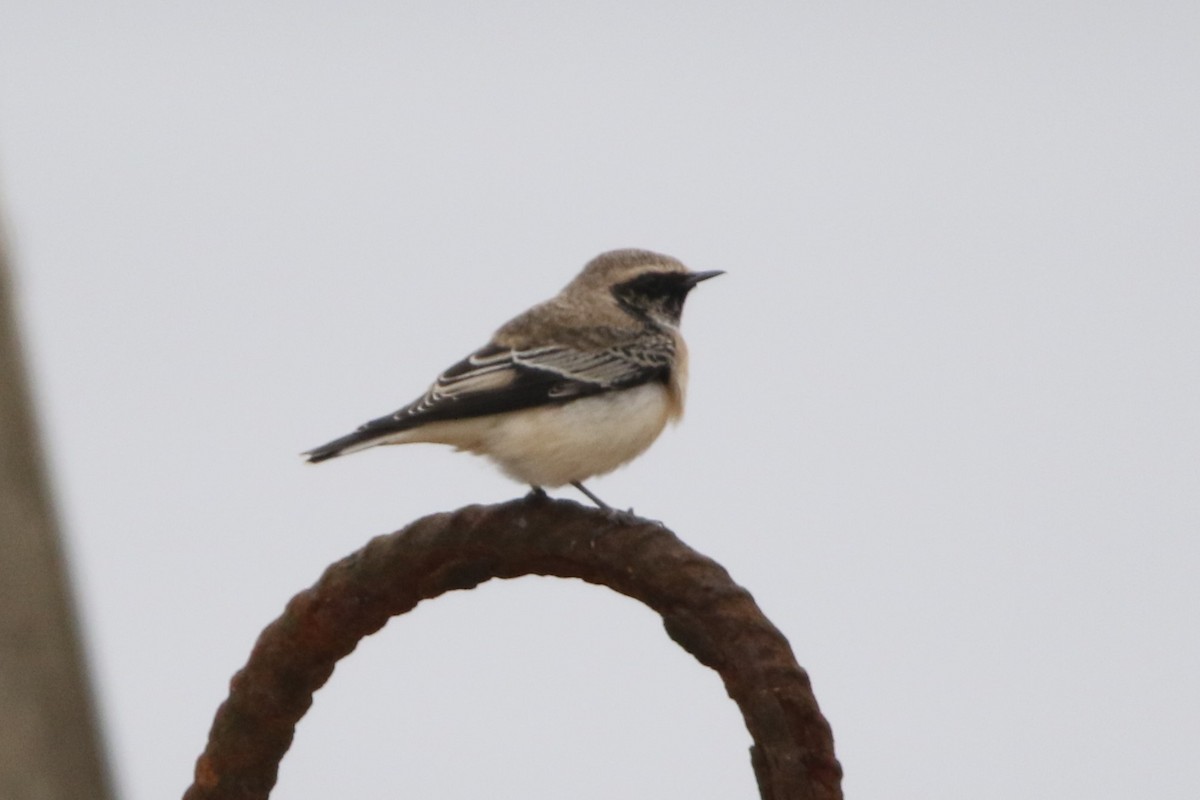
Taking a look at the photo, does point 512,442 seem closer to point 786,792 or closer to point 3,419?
point 3,419

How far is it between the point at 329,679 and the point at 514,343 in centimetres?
295

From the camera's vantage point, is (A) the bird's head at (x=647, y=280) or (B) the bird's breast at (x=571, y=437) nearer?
(B) the bird's breast at (x=571, y=437)

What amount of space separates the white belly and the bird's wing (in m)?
A: 0.05

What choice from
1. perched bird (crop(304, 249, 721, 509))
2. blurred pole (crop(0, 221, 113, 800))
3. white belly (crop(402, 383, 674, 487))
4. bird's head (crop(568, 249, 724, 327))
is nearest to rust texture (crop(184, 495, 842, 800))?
blurred pole (crop(0, 221, 113, 800))

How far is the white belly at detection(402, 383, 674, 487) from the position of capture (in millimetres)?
6211

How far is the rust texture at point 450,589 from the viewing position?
11.9 feet

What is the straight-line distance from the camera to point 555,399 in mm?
6406

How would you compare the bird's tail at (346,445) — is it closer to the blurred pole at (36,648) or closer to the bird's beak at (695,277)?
the blurred pole at (36,648)

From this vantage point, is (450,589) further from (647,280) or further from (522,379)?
(647,280)

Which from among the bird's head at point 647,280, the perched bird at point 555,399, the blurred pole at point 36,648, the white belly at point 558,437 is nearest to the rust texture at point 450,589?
the blurred pole at point 36,648

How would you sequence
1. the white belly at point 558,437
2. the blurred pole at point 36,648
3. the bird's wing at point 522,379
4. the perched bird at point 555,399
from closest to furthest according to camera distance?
1. the blurred pole at point 36,648
2. the bird's wing at point 522,379
3. the perched bird at point 555,399
4. the white belly at point 558,437

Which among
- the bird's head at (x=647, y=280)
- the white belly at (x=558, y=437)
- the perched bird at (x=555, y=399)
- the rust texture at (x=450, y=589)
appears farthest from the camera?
the bird's head at (x=647, y=280)

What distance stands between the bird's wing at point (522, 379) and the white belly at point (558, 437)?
0.16 ft

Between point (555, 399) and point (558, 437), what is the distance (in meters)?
0.19
